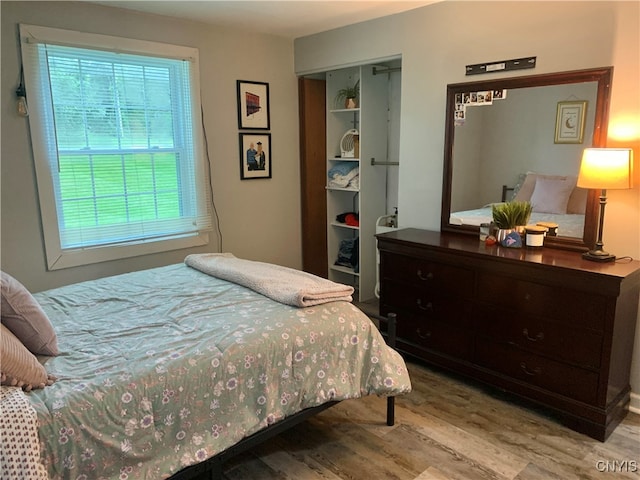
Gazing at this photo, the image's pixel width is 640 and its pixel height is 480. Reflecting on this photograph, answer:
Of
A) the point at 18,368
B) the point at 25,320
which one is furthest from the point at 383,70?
the point at 18,368

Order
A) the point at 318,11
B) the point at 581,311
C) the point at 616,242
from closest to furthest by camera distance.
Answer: the point at 581,311 < the point at 616,242 < the point at 318,11

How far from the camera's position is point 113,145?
126 inches

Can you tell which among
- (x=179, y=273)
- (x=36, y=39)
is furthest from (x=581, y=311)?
(x=36, y=39)

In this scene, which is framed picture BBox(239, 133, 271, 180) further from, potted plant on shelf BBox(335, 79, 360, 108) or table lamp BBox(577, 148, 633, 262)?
table lamp BBox(577, 148, 633, 262)

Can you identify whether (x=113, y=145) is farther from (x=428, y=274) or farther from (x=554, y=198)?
(x=554, y=198)

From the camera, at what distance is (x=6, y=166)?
2.79 meters

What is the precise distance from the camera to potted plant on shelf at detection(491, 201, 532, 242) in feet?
9.08

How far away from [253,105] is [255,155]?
0.41 metres

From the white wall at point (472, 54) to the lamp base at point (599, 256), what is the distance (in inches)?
7.2

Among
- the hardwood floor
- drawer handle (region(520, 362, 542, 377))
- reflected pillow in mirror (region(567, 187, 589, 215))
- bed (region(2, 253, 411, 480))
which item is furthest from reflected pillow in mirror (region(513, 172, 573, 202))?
bed (region(2, 253, 411, 480))

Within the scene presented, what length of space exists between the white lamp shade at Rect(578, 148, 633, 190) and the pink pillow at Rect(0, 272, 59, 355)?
8.30 feet

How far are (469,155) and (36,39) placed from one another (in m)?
2.77

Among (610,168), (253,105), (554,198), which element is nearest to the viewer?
(610,168)

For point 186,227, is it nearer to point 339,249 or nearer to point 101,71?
point 101,71
